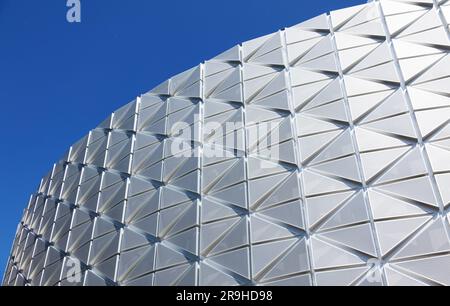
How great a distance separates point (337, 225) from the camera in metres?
12.1

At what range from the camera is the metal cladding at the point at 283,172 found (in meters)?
11.8

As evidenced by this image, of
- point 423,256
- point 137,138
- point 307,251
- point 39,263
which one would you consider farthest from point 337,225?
point 39,263

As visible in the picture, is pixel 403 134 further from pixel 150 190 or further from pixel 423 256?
pixel 150 190

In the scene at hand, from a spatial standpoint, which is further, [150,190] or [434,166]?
[150,190]

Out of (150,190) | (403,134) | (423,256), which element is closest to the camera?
(423,256)

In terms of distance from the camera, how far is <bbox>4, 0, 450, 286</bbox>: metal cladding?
38.6 feet

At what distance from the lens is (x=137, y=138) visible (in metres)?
19.0

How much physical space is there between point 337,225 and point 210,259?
12.0 feet

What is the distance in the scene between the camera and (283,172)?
13922mm
